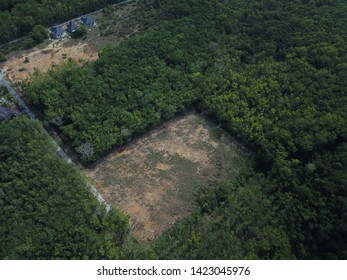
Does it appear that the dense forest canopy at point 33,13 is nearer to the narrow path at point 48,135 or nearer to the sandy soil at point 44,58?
the sandy soil at point 44,58

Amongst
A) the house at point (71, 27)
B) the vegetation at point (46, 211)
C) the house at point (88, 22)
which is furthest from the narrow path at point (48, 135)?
the house at point (88, 22)

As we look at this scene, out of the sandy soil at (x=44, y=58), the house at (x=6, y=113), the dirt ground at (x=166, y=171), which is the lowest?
the dirt ground at (x=166, y=171)

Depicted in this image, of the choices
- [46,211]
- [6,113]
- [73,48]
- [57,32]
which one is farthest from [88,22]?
[46,211]

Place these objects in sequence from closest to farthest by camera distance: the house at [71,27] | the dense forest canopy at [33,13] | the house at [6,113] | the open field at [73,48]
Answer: the house at [6,113], the open field at [73,48], the dense forest canopy at [33,13], the house at [71,27]

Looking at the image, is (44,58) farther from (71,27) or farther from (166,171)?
(166,171)

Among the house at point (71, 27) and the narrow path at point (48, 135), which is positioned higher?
the house at point (71, 27)

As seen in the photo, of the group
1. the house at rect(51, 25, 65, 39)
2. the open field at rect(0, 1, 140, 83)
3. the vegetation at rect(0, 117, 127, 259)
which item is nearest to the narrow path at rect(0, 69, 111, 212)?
the open field at rect(0, 1, 140, 83)

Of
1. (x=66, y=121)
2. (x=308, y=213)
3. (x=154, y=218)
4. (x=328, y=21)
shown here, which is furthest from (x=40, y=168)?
(x=328, y=21)
